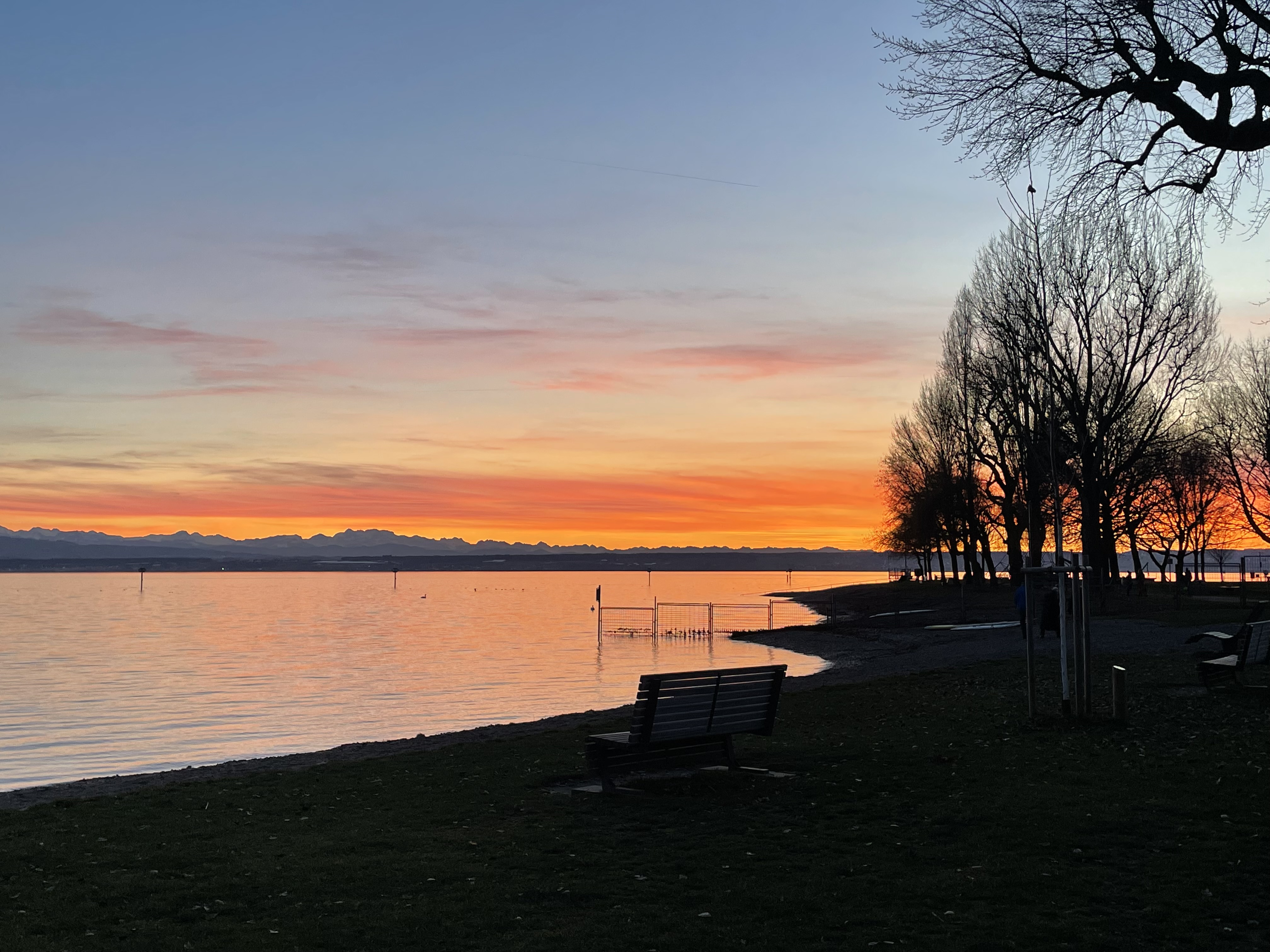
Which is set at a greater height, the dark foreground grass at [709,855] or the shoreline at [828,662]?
the dark foreground grass at [709,855]

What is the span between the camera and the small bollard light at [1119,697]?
554 inches

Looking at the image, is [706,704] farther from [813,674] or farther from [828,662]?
[828,662]

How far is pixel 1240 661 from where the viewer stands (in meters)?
16.6

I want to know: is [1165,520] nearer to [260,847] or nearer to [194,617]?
[194,617]

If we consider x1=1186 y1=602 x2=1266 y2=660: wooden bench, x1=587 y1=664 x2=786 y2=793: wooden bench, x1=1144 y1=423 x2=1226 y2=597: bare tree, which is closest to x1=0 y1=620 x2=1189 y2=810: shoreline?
x1=1186 y1=602 x2=1266 y2=660: wooden bench

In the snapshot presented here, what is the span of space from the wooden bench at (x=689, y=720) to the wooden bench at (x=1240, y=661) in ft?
27.0

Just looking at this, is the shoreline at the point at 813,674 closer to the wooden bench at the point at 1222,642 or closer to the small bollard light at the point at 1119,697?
the wooden bench at the point at 1222,642

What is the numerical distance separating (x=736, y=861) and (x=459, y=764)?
21.5ft

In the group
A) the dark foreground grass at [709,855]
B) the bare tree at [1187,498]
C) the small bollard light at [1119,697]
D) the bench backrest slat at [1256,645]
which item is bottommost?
the dark foreground grass at [709,855]

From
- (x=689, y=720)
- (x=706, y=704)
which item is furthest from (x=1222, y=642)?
(x=689, y=720)

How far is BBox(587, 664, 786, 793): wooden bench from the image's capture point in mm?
11375

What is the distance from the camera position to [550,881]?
791 centimetres

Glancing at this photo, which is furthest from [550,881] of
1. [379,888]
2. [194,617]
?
[194,617]

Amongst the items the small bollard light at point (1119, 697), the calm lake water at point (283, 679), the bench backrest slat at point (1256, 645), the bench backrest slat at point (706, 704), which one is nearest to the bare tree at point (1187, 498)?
the calm lake water at point (283, 679)
